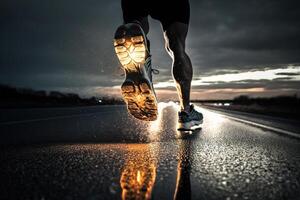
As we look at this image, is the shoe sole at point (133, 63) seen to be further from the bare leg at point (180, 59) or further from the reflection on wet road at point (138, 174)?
the reflection on wet road at point (138, 174)

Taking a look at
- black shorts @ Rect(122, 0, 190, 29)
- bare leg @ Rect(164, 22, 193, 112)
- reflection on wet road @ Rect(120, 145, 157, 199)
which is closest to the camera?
reflection on wet road @ Rect(120, 145, 157, 199)

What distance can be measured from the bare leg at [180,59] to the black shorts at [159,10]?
0.09 meters

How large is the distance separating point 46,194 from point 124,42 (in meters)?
2.50

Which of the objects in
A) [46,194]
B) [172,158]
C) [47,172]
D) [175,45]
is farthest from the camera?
[175,45]

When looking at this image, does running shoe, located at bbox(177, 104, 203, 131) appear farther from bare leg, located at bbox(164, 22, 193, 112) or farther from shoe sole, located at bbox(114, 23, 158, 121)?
Answer: shoe sole, located at bbox(114, 23, 158, 121)

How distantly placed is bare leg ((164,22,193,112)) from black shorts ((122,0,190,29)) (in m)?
0.09

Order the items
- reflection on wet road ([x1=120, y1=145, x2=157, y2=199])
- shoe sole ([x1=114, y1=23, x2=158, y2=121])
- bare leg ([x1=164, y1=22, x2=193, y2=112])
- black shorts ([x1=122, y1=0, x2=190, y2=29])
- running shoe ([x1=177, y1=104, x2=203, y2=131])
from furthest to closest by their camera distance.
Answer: running shoe ([x1=177, y1=104, x2=203, y2=131]) < bare leg ([x1=164, y1=22, x2=193, y2=112]) < black shorts ([x1=122, y1=0, x2=190, y2=29]) < shoe sole ([x1=114, y1=23, x2=158, y2=121]) < reflection on wet road ([x1=120, y1=145, x2=157, y2=199])

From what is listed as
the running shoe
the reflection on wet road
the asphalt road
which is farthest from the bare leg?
the reflection on wet road

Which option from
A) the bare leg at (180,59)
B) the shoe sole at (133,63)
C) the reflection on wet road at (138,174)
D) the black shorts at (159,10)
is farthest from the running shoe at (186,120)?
the reflection on wet road at (138,174)

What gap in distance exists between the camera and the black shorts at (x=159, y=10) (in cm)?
383

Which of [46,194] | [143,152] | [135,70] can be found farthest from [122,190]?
[135,70]

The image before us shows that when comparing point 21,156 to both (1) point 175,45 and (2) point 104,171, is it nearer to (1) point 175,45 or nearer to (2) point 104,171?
(2) point 104,171

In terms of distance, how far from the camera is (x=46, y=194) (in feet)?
4.71

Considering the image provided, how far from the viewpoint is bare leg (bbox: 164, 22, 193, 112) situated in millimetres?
4008
